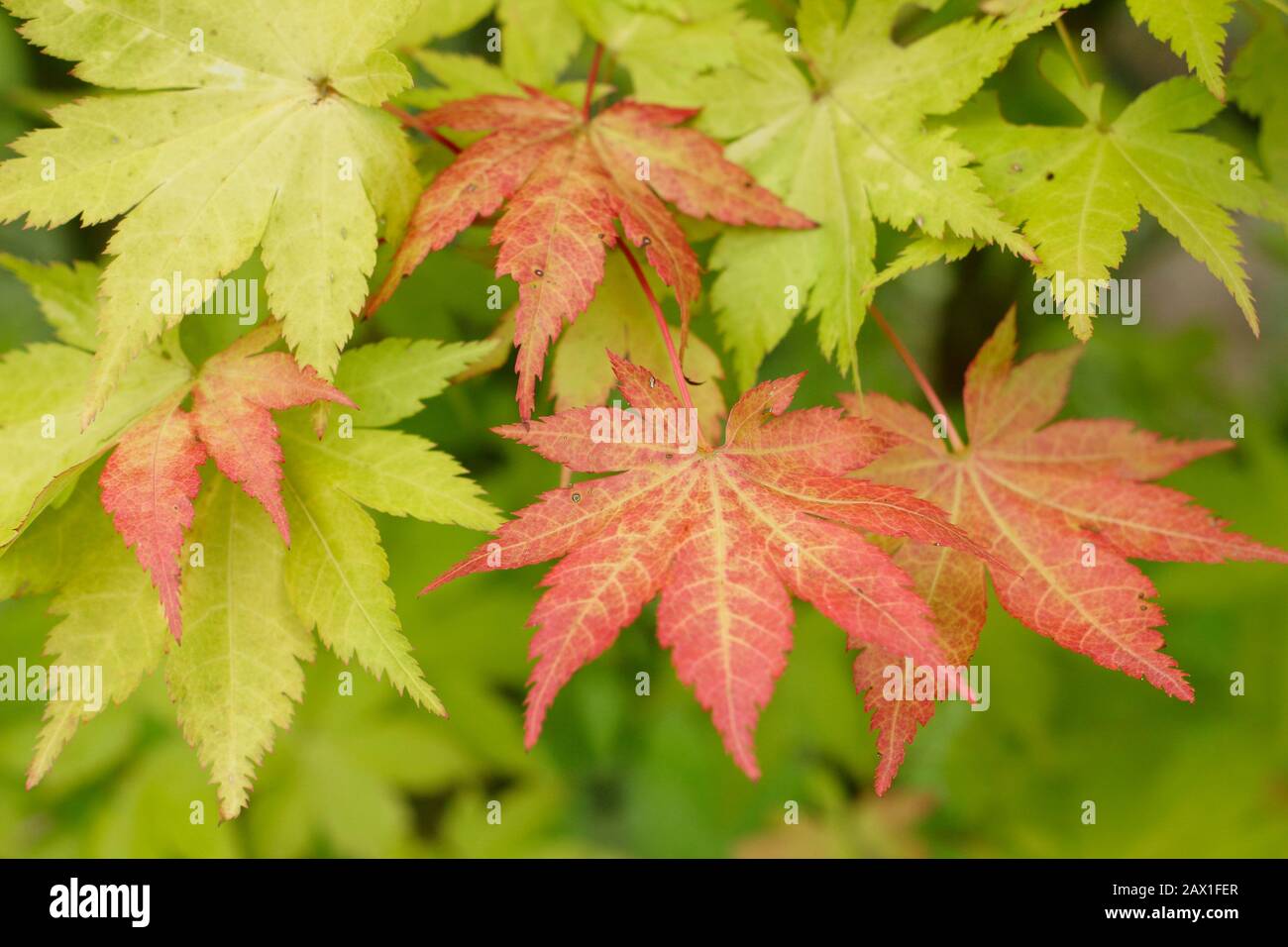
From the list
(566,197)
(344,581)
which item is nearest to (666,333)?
(566,197)

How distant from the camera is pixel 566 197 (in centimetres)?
106

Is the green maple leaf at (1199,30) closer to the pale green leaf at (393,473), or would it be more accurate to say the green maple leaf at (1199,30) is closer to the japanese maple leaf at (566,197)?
the japanese maple leaf at (566,197)

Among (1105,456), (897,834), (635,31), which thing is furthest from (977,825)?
(635,31)

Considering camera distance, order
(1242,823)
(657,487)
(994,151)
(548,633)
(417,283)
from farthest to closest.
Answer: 1. (1242,823)
2. (417,283)
3. (994,151)
4. (657,487)
5. (548,633)

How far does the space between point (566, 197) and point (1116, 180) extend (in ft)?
2.19

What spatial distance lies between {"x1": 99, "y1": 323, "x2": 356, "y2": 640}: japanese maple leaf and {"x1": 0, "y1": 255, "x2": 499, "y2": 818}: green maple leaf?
6cm

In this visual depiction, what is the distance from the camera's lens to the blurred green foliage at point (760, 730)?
6.38 ft

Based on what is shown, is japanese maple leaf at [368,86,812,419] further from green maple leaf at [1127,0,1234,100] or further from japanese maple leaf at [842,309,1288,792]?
green maple leaf at [1127,0,1234,100]

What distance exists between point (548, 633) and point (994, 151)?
0.82 m

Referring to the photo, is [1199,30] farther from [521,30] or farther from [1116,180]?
[521,30]

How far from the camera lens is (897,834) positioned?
2381 millimetres

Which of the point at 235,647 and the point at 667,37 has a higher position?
the point at 667,37

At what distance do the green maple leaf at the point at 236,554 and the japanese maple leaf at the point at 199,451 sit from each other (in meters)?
0.06
